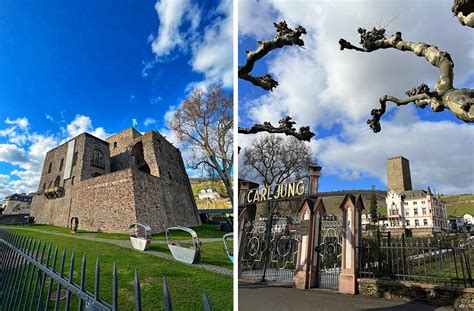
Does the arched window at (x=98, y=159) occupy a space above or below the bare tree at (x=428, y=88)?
above

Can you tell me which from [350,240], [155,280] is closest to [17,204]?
[155,280]

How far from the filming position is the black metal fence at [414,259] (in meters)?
3.68

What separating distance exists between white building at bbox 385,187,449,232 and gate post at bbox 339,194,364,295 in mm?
27333

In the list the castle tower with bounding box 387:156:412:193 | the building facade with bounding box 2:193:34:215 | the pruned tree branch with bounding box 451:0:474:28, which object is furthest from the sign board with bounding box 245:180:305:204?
the castle tower with bounding box 387:156:412:193

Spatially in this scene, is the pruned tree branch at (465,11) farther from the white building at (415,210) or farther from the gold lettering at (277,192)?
the white building at (415,210)

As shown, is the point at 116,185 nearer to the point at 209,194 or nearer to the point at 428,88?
the point at 209,194

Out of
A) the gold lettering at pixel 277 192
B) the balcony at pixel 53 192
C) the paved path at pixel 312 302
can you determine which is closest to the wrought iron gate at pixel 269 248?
the gold lettering at pixel 277 192

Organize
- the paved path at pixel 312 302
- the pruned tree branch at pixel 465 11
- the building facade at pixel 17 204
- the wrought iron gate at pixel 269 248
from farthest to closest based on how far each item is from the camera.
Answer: the wrought iron gate at pixel 269 248, the building facade at pixel 17 204, the paved path at pixel 312 302, the pruned tree branch at pixel 465 11

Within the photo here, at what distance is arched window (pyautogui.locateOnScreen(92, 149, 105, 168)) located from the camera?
6.59 metres

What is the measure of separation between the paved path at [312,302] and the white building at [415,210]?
27.7 metres

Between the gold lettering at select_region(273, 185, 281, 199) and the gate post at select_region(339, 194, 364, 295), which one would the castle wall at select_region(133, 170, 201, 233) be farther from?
the gate post at select_region(339, 194, 364, 295)

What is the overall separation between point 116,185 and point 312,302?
3.98 metres

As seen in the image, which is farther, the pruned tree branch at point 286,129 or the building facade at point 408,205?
the building facade at point 408,205

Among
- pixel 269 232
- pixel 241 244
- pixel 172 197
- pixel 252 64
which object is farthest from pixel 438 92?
pixel 172 197
